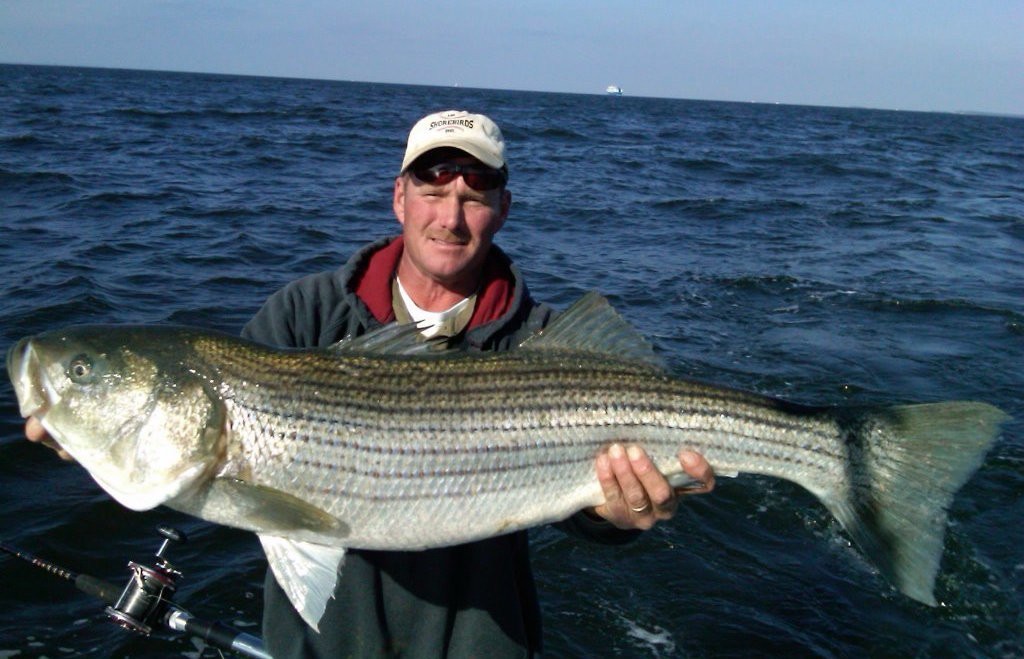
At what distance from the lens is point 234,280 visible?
1463 cm

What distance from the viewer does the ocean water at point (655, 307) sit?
6801 millimetres

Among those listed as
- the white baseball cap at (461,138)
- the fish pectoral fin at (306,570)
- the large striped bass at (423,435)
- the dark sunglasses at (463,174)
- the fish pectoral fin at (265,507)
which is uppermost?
the white baseball cap at (461,138)

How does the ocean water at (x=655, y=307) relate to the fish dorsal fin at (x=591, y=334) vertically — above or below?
below

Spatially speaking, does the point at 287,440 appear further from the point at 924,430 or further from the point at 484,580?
the point at 924,430

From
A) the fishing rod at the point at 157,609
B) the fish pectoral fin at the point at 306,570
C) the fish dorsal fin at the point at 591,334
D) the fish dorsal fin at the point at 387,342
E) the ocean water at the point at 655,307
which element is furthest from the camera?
the ocean water at the point at 655,307

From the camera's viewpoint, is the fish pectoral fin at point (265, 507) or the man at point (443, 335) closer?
the fish pectoral fin at point (265, 507)

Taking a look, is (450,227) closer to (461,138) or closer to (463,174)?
(463,174)

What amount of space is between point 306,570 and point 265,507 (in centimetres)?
32

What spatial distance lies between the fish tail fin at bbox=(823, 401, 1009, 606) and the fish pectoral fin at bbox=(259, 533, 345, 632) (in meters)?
2.33

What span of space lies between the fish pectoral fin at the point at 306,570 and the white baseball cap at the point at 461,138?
1.89 metres

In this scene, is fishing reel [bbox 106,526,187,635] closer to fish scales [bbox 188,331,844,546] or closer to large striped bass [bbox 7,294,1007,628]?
large striped bass [bbox 7,294,1007,628]

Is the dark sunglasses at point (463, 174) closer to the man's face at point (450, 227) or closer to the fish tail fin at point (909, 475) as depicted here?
the man's face at point (450, 227)

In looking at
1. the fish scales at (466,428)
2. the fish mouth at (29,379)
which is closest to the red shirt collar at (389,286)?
the fish scales at (466,428)

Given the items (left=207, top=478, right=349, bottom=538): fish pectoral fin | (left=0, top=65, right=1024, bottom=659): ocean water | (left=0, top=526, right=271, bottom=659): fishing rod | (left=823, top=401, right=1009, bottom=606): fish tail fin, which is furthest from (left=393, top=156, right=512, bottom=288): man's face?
(left=0, top=65, right=1024, bottom=659): ocean water
